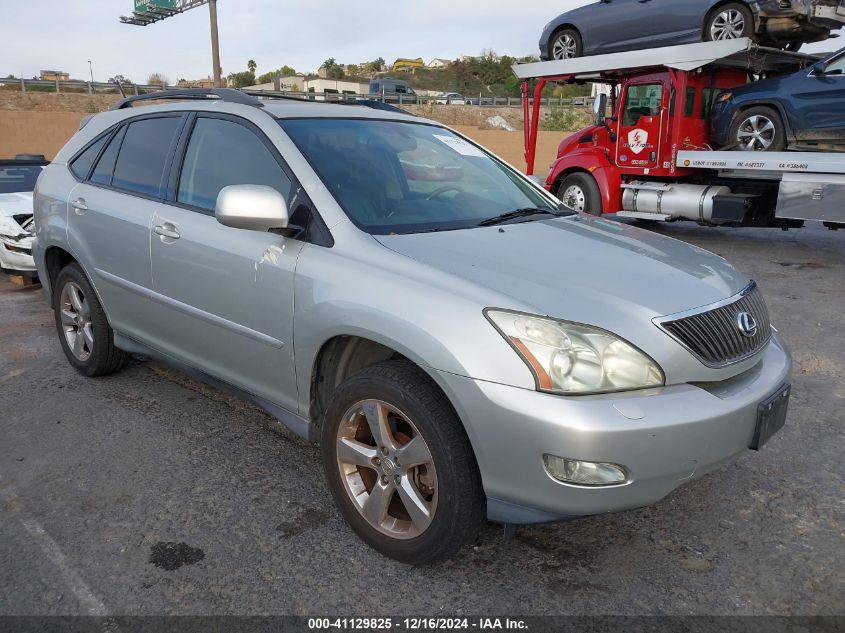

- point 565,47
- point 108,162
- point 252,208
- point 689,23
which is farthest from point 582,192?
point 252,208

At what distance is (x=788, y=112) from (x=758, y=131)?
1.57 feet

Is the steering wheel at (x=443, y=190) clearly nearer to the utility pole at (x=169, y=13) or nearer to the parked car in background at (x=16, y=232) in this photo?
the parked car in background at (x=16, y=232)

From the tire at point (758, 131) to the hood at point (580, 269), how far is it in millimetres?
7208

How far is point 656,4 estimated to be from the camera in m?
10.2

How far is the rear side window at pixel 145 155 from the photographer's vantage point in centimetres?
380

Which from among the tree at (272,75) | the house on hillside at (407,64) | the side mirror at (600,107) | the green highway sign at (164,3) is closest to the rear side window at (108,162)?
the side mirror at (600,107)

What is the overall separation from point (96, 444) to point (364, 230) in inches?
76.5

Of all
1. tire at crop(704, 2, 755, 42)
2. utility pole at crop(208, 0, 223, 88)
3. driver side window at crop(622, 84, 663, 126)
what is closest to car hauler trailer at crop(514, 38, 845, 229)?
driver side window at crop(622, 84, 663, 126)

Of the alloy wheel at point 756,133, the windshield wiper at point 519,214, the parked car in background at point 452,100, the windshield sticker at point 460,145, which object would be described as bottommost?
the windshield wiper at point 519,214

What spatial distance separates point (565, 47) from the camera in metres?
11.7

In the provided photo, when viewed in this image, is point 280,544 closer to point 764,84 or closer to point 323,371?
point 323,371

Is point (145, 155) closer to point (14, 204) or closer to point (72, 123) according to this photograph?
point (14, 204)

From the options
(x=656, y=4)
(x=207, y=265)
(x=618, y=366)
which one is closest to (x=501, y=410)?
(x=618, y=366)

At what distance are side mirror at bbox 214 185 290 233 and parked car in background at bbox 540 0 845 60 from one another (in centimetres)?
892
